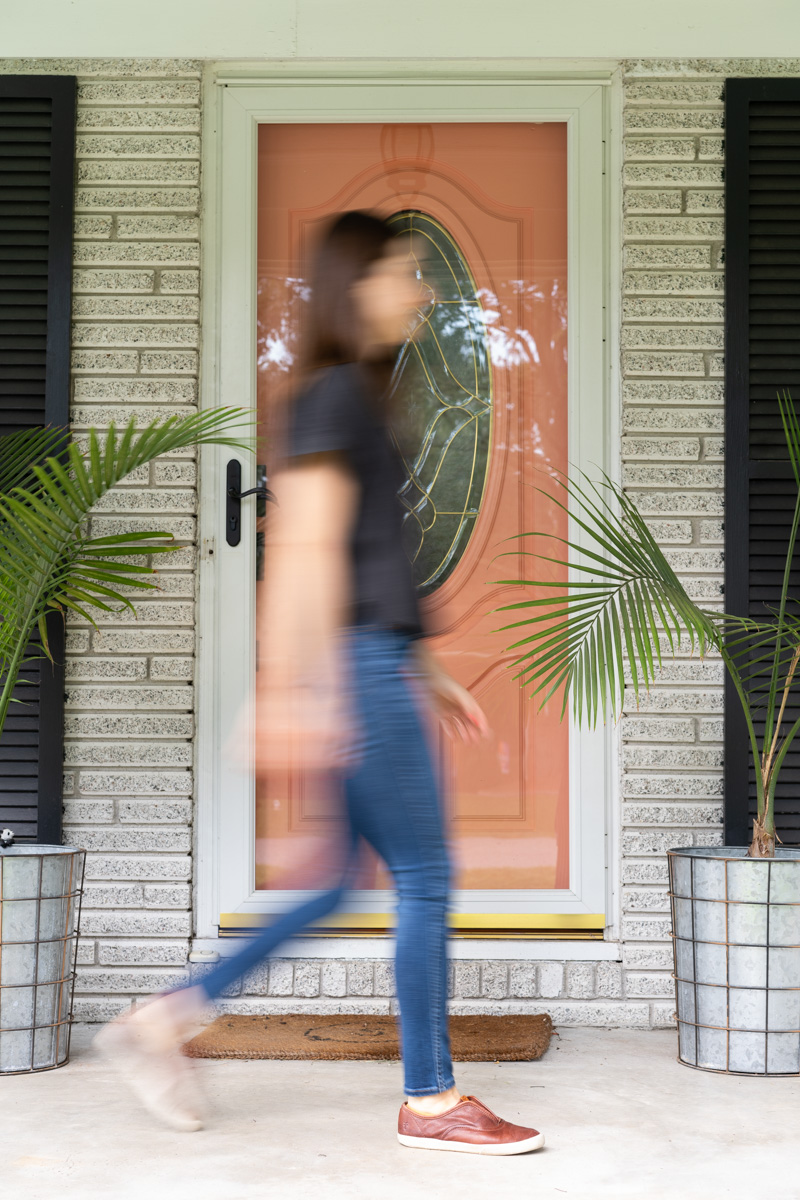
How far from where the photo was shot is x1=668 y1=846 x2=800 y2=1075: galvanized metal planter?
228 centimetres

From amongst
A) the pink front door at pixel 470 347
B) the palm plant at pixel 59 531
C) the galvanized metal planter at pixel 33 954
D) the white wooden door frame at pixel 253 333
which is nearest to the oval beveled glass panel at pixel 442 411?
the pink front door at pixel 470 347

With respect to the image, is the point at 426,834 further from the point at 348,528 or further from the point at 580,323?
the point at 580,323

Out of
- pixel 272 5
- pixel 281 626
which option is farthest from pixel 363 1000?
pixel 272 5

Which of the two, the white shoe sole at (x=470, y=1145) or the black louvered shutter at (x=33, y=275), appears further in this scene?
the black louvered shutter at (x=33, y=275)

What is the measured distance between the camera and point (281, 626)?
1.78 metres

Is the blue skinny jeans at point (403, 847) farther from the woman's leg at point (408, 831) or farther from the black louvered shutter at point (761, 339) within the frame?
the black louvered shutter at point (761, 339)

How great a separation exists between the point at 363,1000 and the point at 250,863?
1.39ft

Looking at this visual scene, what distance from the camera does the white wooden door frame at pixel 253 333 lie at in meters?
2.81

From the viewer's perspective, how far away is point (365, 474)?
5.84ft

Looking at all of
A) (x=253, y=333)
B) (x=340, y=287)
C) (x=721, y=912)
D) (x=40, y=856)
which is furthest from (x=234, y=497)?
(x=721, y=912)

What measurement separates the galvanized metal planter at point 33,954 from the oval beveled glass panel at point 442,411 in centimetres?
115

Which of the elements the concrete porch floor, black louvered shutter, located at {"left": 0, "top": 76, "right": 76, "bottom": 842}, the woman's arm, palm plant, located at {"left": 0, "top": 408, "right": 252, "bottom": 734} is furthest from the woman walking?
black louvered shutter, located at {"left": 0, "top": 76, "right": 76, "bottom": 842}

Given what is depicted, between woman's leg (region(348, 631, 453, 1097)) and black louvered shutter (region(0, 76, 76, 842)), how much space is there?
4.15 ft

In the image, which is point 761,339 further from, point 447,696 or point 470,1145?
point 470,1145
